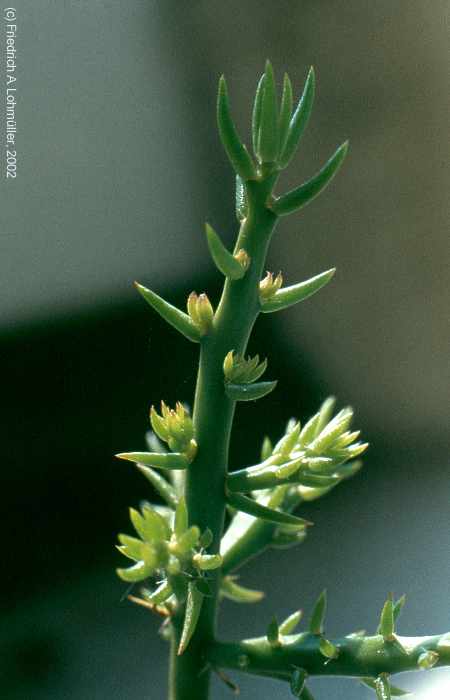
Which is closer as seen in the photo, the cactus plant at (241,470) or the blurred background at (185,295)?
the cactus plant at (241,470)

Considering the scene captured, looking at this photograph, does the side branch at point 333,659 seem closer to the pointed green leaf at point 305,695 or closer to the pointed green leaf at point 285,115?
the pointed green leaf at point 305,695

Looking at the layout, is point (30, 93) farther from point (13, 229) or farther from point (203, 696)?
point (203, 696)

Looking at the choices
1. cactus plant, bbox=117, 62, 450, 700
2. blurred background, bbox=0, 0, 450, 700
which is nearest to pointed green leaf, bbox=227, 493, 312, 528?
cactus plant, bbox=117, 62, 450, 700

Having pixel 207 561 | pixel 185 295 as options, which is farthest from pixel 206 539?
pixel 185 295

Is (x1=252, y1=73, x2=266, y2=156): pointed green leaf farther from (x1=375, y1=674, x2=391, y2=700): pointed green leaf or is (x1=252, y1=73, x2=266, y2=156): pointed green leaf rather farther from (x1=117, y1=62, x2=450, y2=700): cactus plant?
(x1=375, y1=674, x2=391, y2=700): pointed green leaf

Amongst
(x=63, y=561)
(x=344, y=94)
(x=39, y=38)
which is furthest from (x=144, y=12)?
(x=63, y=561)

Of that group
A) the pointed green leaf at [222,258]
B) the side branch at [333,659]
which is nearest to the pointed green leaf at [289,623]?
the side branch at [333,659]
